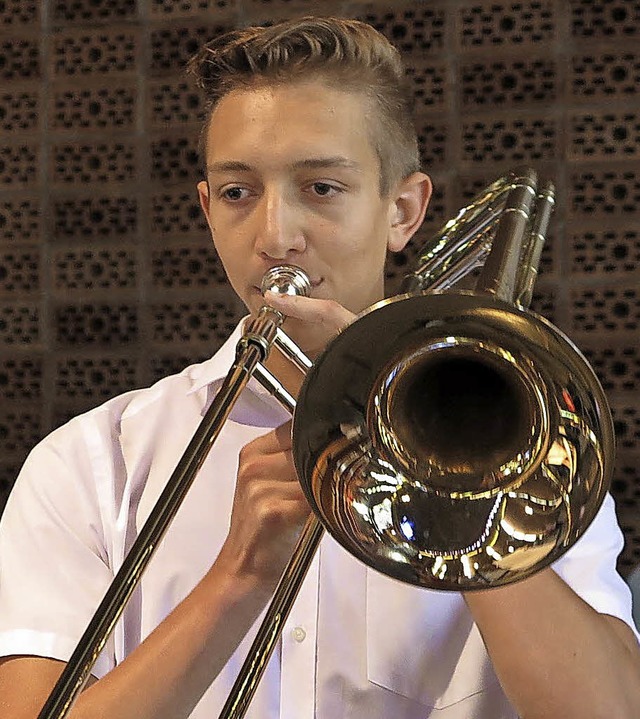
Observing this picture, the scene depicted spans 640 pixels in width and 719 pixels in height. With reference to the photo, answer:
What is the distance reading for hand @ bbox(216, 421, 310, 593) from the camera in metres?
0.88

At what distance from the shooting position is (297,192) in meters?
1.08

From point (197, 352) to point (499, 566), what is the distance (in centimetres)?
109

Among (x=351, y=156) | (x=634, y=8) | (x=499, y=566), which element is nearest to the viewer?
(x=499, y=566)

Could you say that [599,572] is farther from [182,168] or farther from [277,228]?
[182,168]

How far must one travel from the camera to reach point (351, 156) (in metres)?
1.11

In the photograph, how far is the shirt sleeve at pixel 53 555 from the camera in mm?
1105

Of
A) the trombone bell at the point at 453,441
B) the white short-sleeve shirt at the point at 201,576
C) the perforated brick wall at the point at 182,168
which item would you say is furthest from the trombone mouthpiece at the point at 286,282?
the perforated brick wall at the point at 182,168

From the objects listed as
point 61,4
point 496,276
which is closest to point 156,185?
point 61,4

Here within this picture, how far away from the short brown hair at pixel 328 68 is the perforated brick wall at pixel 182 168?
53 centimetres

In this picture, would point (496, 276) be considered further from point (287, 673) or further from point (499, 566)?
point (287, 673)

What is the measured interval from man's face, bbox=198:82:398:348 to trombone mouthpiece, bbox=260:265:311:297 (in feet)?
0.25

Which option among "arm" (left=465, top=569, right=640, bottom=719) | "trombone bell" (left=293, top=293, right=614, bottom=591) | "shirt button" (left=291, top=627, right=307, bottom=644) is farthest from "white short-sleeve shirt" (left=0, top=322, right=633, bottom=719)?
"trombone bell" (left=293, top=293, right=614, bottom=591)

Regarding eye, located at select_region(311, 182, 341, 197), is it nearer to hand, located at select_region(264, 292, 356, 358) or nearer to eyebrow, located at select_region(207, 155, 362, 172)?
eyebrow, located at select_region(207, 155, 362, 172)

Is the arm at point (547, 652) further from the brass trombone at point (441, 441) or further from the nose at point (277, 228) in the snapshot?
the nose at point (277, 228)
